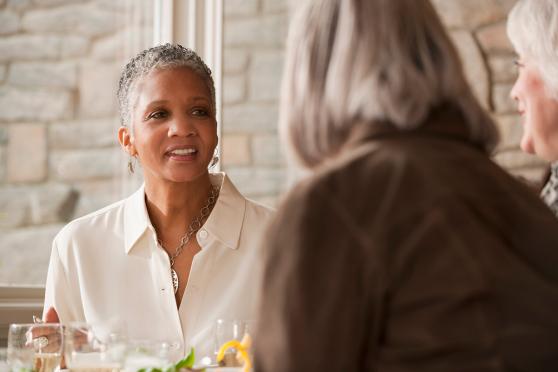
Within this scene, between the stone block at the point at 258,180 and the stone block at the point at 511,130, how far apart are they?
3.17ft

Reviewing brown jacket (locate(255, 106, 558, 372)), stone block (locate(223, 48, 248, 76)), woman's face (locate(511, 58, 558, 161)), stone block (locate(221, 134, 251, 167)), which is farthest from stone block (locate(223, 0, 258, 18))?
brown jacket (locate(255, 106, 558, 372))

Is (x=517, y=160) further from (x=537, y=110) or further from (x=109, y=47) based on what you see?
(x=109, y=47)

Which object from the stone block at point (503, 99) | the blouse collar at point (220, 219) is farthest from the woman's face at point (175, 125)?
the stone block at point (503, 99)

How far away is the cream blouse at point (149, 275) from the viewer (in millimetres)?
2484

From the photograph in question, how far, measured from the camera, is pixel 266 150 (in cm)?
393

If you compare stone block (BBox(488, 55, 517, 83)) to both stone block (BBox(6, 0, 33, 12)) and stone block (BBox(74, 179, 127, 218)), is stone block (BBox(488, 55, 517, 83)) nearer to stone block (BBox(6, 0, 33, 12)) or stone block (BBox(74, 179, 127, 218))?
stone block (BBox(74, 179, 127, 218))

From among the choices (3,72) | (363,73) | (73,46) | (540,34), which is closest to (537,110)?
(540,34)

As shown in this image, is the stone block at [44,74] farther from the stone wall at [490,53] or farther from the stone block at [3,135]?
the stone wall at [490,53]

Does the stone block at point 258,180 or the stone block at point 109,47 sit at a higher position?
the stone block at point 109,47

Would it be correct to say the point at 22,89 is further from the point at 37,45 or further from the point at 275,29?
the point at 275,29

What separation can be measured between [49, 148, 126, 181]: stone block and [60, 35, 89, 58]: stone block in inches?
16.4

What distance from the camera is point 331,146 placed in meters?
1.19

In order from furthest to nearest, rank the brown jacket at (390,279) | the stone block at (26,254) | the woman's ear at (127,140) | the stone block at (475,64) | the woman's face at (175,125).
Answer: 1. the stone block at (475,64)
2. the stone block at (26,254)
3. the woman's ear at (127,140)
4. the woman's face at (175,125)
5. the brown jacket at (390,279)

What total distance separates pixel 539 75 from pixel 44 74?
7.53 ft
